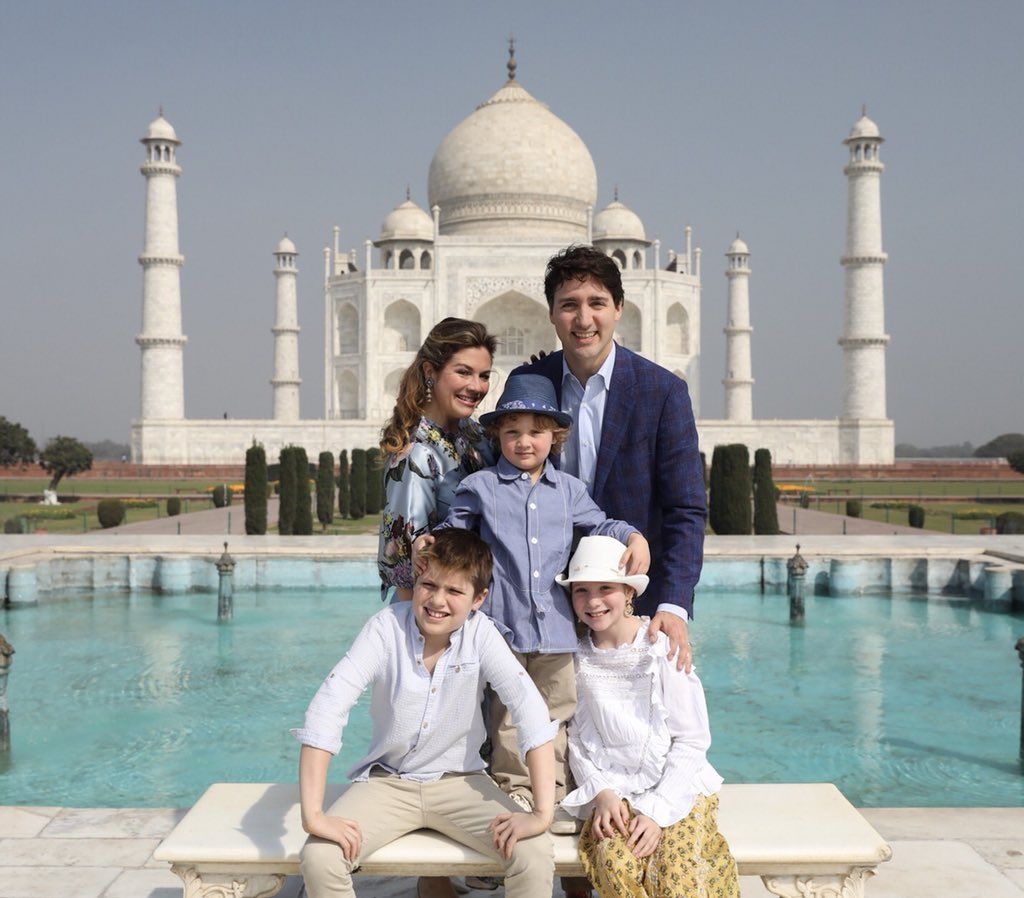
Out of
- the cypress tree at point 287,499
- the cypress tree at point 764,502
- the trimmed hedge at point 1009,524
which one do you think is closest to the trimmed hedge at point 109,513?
the cypress tree at point 287,499

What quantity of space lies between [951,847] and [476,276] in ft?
82.8

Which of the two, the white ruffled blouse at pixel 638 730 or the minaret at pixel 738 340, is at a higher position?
the minaret at pixel 738 340

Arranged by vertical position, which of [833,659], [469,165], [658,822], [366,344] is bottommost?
[833,659]

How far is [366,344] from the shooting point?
27.2 m

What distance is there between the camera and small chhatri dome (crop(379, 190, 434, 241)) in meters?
29.2

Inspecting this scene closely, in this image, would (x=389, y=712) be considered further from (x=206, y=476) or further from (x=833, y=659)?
(x=206, y=476)

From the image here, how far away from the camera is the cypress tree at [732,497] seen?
11.0 metres

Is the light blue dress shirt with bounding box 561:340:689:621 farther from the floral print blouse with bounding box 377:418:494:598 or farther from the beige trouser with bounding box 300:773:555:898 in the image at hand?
the beige trouser with bounding box 300:773:555:898

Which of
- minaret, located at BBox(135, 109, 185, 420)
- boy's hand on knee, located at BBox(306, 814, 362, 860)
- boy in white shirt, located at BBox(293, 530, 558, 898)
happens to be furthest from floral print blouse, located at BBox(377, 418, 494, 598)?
minaret, located at BBox(135, 109, 185, 420)

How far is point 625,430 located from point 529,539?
35 cm

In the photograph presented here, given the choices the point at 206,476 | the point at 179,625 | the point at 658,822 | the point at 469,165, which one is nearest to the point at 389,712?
the point at 658,822

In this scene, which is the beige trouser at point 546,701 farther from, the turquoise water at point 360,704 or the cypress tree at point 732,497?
the cypress tree at point 732,497

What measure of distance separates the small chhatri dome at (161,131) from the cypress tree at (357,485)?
49.9 feet

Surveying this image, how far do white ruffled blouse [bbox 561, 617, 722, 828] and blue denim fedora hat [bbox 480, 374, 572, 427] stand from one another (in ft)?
1.54
